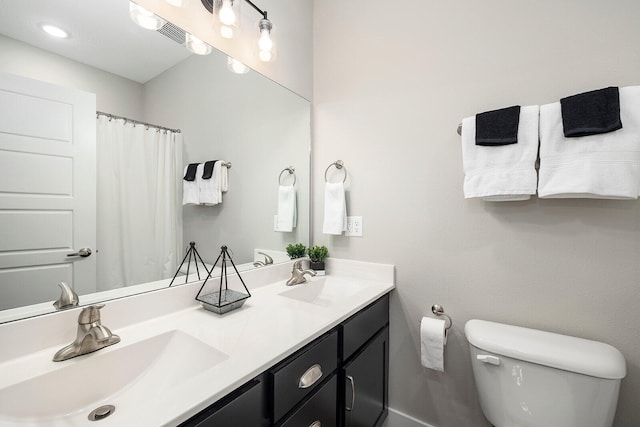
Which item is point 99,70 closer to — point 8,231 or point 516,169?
point 8,231

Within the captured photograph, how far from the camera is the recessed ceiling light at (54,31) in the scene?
807 millimetres

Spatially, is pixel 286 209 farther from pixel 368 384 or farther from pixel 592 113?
pixel 592 113

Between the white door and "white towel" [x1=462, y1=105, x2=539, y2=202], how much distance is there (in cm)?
142

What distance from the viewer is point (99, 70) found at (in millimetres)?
903

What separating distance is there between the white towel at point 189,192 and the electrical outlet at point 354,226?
860mm

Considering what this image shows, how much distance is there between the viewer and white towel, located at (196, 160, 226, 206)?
123 centimetres

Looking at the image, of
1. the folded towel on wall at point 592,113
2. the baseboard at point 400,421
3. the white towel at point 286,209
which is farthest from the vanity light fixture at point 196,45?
the baseboard at point 400,421

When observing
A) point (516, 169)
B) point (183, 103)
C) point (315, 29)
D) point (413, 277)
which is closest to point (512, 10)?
point (516, 169)

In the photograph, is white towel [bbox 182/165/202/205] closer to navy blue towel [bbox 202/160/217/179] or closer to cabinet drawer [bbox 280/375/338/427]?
navy blue towel [bbox 202/160/217/179]

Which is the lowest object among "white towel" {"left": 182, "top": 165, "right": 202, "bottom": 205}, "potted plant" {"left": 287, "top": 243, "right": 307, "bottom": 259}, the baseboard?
the baseboard

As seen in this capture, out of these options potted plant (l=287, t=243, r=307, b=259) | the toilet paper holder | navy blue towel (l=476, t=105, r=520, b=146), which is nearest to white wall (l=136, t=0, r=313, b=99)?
potted plant (l=287, t=243, r=307, b=259)

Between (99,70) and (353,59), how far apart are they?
127 centimetres

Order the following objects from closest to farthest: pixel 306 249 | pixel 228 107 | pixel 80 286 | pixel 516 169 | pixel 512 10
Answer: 1. pixel 80 286
2. pixel 516 169
3. pixel 512 10
4. pixel 228 107
5. pixel 306 249

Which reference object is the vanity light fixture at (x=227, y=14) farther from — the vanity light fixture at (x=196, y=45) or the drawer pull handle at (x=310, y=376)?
the drawer pull handle at (x=310, y=376)
